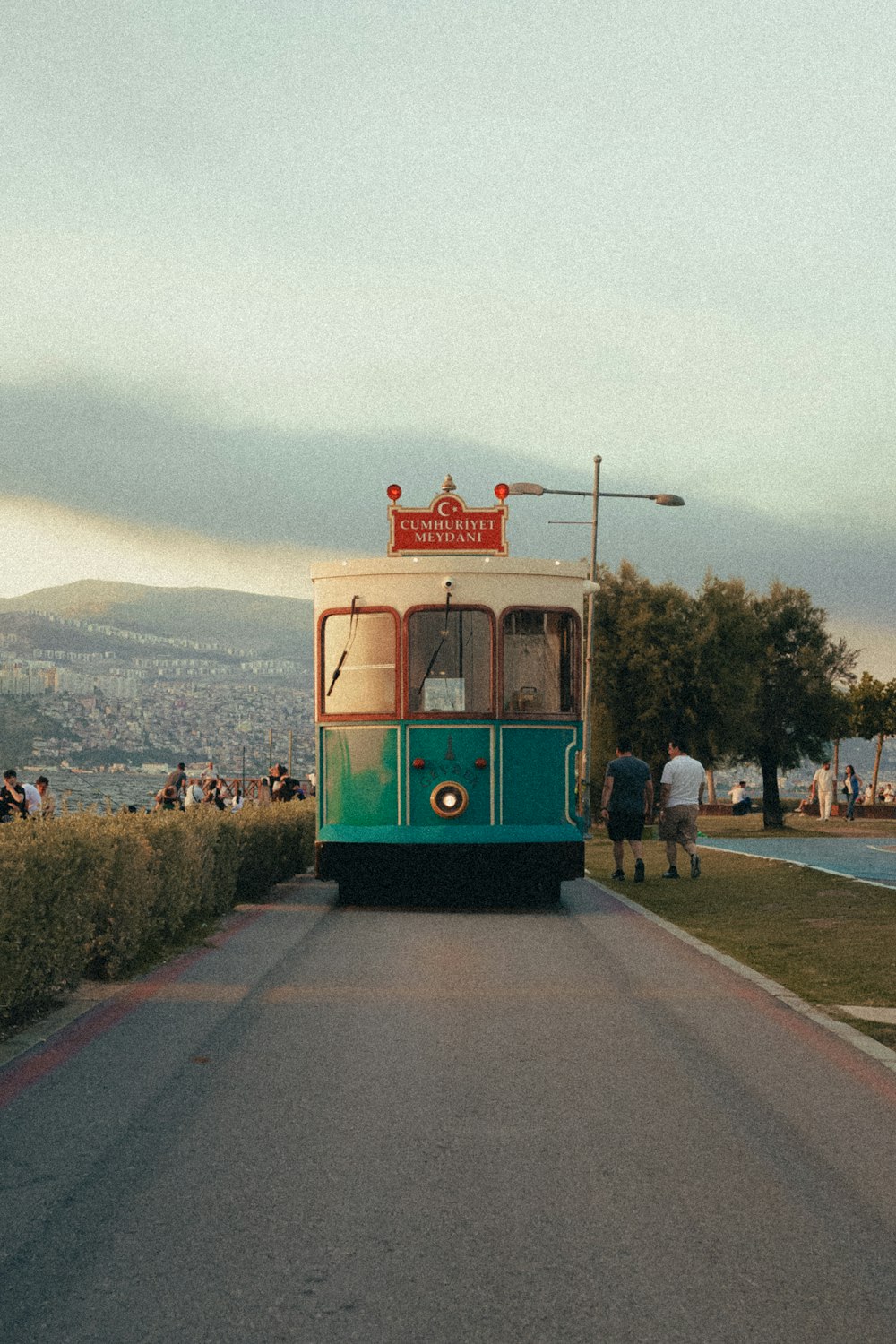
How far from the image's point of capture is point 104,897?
11.0 m

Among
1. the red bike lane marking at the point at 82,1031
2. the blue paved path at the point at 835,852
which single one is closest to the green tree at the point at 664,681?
the blue paved path at the point at 835,852

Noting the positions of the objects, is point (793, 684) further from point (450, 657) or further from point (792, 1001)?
point (792, 1001)

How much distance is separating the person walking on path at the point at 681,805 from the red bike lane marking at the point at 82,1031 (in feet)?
35.2

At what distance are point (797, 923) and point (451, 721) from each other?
4.20 m

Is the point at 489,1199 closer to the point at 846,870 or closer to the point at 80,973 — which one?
the point at 80,973

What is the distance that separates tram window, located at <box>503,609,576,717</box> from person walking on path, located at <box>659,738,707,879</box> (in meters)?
5.10

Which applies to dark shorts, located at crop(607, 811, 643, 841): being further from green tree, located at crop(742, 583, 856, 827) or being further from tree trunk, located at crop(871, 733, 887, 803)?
tree trunk, located at crop(871, 733, 887, 803)

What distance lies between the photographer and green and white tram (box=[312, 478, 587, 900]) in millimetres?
17094

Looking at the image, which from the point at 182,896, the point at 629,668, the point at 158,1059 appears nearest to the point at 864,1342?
the point at 158,1059

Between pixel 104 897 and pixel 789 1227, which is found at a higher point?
pixel 104 897

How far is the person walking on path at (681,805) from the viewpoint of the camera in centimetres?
2219

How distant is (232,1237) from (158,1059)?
120 inches

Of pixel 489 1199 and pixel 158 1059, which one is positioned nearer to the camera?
pixel 489 1199

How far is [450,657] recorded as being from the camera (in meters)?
17.4
